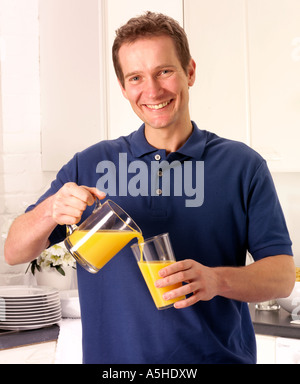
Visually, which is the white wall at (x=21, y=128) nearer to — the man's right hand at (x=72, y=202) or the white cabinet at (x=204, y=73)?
the white cabinet at (x=204, y=73)

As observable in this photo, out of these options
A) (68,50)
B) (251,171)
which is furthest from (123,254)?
(68,50)

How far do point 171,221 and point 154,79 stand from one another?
296mm

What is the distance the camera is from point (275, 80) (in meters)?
2.27

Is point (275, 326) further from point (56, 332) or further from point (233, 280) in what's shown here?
point (233, 280)

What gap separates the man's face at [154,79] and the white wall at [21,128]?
4.40 ft

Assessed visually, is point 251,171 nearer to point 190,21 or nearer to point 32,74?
point 190,21

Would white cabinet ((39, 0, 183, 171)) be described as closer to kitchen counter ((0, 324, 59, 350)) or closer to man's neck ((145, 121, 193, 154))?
kitchen counter ((0, 324, 59, 350))

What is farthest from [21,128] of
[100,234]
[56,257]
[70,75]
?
[100,234]

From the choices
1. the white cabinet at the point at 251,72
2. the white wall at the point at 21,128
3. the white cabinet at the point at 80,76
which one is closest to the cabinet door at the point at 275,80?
the white cabinet at the point at 251,72

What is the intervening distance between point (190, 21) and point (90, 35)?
16.9 inches

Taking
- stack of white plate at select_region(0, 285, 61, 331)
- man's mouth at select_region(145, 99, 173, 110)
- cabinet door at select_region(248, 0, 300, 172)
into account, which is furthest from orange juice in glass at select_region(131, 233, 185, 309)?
cabinet door at select_region(248, 0, 300, 172)

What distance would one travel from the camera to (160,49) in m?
1.26

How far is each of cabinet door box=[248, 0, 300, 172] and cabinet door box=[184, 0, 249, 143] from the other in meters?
0.04

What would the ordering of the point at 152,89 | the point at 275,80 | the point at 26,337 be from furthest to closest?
the point at 275,80, the point at 26,337, the point at 152,89
